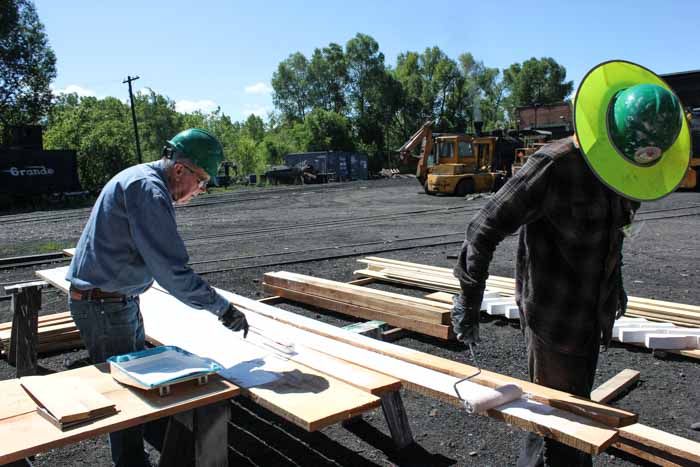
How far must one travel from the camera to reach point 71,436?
2035 millimetres

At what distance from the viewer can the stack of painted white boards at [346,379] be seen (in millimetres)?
2164

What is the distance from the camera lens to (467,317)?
2.53m

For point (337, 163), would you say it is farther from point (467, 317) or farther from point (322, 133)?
point (467, 317)

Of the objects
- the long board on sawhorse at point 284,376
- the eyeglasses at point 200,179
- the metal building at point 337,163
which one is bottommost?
the long board on sawhorse at point 284,376

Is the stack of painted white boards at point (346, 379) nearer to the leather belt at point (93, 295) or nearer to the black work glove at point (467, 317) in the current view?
the black work glove at point (467, 317)

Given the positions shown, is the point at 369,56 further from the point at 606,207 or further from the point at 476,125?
the point at 606,207

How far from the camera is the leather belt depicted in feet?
9.67

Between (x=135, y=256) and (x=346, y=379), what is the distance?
1291 mm

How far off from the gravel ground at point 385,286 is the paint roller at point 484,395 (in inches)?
51.5

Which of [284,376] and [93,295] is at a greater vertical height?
[93,295]

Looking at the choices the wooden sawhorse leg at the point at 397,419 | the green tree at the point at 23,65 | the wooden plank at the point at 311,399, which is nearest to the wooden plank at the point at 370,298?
the wooden sawhorse leg at the point at 397,419

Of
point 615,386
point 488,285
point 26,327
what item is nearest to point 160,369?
point 26,327

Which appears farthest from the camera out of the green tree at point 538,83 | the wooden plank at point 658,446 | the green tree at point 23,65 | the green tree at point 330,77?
the green tree at point 538,83

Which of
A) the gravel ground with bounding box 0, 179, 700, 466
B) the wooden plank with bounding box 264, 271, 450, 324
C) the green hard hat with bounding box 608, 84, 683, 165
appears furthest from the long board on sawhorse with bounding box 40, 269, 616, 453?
the wooden plank with bounding box 264, 271, 450, 324
